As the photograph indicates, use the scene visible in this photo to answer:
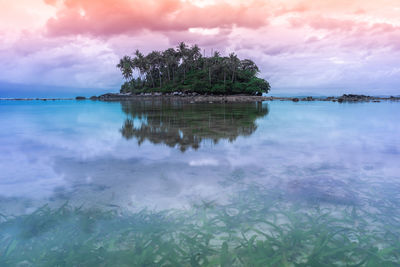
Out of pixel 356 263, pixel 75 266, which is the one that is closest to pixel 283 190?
pixel 356 263

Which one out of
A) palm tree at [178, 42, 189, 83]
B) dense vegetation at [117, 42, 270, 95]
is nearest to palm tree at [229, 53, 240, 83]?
dense vegetation at [117, 42, 270, 95]

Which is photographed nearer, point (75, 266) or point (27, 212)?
point (75, 266)

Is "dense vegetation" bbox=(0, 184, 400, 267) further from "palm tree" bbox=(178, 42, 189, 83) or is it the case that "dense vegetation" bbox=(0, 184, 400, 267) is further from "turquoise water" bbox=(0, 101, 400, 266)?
"palm tree" bbox=(178, 42, 189, 83)

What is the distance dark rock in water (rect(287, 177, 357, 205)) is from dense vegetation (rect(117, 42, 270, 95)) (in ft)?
261

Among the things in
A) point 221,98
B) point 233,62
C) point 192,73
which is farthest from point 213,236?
point 192,73

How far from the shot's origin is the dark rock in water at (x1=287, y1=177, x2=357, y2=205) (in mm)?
5371

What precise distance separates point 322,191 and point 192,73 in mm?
104958

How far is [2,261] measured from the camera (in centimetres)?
349

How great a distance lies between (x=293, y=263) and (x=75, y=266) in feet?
9.89

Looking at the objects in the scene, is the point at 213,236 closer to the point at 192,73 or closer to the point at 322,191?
the point at 322,191

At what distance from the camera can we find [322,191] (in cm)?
580

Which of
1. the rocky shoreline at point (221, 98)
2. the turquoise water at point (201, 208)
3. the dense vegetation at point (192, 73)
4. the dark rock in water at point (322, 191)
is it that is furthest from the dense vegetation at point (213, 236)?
the dense vegetation at point (192, 73)

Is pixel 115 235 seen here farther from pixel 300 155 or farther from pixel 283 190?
pixel 300 155

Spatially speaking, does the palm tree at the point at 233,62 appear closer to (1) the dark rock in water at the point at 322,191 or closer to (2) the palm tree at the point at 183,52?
(2) the palm tree at the point at 183,52
